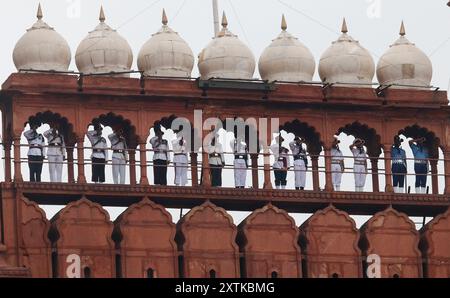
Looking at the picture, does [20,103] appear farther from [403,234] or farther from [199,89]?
[403,234]

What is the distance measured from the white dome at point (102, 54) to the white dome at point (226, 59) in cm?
198

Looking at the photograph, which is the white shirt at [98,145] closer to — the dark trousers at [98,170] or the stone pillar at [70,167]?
the dark trousers at [98,170]

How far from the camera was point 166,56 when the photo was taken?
71.8m

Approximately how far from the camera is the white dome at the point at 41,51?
71.0 meters

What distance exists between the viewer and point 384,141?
73.1 meters

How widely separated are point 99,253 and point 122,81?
426 cm

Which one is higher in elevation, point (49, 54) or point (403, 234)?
point (49, 54)

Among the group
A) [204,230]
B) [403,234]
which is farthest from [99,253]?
[403,234]

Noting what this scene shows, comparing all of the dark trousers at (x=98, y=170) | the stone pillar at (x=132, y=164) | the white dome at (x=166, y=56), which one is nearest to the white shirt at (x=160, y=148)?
the stone pillar at (x=132, y=164)

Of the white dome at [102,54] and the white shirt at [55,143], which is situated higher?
the white dome at [102,54]

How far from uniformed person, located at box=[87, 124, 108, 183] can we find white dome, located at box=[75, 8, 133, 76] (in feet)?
5.20

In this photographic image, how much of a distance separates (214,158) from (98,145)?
9.19 ft

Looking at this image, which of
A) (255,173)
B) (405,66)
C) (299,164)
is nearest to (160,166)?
(255,173)

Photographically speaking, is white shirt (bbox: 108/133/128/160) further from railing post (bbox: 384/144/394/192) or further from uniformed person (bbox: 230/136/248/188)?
railing post (bbox: 384/144/394/192)
